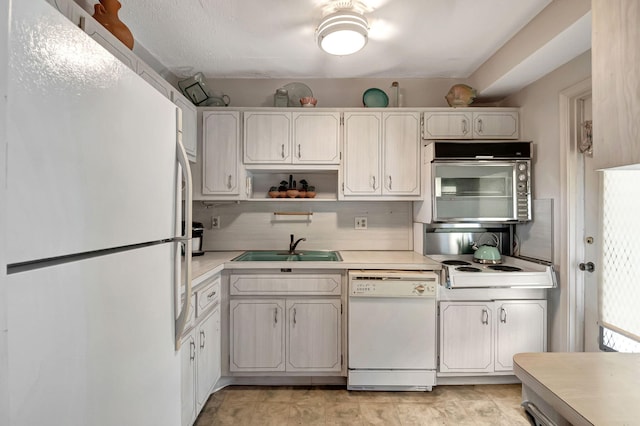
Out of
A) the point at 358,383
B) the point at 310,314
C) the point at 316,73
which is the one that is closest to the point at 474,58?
the point at 316,73

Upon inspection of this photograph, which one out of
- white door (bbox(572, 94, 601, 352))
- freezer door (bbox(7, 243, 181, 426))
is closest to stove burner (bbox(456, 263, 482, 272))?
white door (bbox(572, 94, 601, 352))

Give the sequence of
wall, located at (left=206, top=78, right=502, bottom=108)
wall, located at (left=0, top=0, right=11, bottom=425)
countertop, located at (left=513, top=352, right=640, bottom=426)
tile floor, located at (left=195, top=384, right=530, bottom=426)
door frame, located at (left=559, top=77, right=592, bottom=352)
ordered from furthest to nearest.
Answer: wall, located at (left=206, top=78, right=502, bottom=108) → door frame, located at (left=559, top=77, right=592, bottom=352) → tile floor, located at (left=195, top=384, right=530, bottom=426) → countertop, located at (left=513, top=352, right=640, bottom=426) → wall, located at (left=0, top=0, right=11, bottom=425)

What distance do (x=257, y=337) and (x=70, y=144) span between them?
2.00 m

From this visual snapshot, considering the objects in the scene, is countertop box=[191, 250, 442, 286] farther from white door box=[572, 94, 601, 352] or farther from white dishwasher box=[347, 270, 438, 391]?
white door box=[572, 94, 601, 352]

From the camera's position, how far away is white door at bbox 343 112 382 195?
2621 millimetres

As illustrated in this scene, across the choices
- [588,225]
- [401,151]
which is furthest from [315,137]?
[588,225]

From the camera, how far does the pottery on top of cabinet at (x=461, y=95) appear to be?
263cm

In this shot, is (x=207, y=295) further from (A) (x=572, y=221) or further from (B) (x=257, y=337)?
(A) (x=572, y=221)

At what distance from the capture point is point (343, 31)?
1.88 metres

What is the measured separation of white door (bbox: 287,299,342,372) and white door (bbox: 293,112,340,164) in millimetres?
1140

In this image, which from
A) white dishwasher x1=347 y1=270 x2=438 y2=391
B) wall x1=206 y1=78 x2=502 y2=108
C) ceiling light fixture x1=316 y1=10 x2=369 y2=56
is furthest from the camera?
wall x1=206 y1=78 x2=502 y2=108

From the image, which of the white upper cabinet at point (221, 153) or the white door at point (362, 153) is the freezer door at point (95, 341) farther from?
the white door at point (362, 153)

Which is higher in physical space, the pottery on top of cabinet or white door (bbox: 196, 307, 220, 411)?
the pottery on top of cabinet

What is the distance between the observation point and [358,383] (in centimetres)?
225
